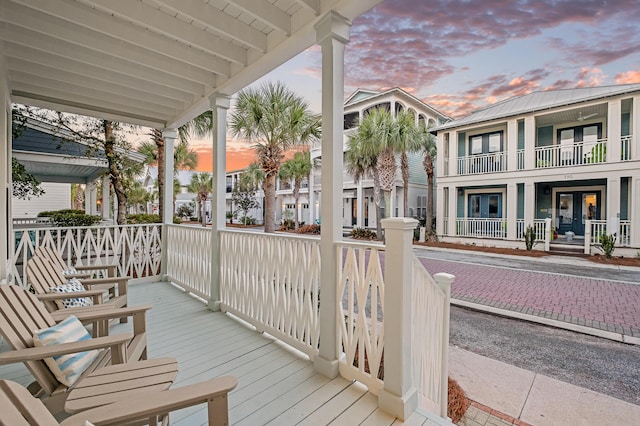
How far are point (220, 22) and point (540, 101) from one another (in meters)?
14.4

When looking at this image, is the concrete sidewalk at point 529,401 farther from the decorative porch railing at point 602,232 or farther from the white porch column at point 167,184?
the decorative porch railing at point 602,232

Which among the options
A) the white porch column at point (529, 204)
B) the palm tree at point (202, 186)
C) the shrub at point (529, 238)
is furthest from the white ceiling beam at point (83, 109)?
the palm tree at point (202, 186)

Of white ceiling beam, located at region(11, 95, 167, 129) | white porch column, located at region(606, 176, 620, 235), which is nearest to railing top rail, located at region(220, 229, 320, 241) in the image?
white ceiling beam, located at region(11, 95, 167, 129)

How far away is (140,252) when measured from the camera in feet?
19.7

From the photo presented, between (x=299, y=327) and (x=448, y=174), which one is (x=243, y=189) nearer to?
(x=448, y=174)

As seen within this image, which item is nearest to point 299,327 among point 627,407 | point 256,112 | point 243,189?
point 627,407

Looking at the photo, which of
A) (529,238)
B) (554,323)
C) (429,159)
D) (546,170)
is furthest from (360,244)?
(429,159)

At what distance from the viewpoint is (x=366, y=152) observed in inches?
524

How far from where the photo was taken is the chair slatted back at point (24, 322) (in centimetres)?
→ 162

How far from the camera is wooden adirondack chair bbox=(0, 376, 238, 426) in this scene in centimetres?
94

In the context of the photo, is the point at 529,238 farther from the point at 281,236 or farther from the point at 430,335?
the point at 281,236

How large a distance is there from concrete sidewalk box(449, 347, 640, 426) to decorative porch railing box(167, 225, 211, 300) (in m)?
3.73

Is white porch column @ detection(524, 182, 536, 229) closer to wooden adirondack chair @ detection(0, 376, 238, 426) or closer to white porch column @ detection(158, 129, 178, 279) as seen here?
white porch column @ detection(158, 129, 178, 279)

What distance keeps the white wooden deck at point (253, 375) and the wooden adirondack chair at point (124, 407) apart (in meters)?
0.97
